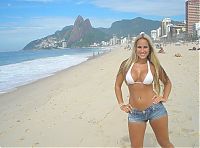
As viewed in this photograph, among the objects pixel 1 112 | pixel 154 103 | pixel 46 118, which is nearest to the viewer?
pixel 154 103

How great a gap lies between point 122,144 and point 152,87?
5.90 feet

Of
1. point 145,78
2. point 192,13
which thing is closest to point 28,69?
point 145,78

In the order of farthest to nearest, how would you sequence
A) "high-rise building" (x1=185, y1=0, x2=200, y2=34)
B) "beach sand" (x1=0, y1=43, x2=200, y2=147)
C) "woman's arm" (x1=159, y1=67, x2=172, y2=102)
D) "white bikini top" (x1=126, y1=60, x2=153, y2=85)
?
"high-rise building" (x1=185, y1=0, x2=200, y2=34)
"beach sand" (x1=0, y1=43, x2=200, y2=147)
"woman's arm" (x1=159, y1=67, x2=172, y2=102)
"white bikini top" (x1=126, y1=60, x2=153, y2=85)

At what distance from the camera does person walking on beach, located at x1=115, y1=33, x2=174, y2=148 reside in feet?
10.3

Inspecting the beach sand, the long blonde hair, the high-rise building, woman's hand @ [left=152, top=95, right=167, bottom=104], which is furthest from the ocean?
the high-rise building

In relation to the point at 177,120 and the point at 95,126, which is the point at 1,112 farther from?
the point at 177,120

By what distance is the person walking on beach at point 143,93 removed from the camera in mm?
3150

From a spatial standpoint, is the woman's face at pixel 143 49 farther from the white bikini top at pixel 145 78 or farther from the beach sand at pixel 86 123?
the beach sand at pixel 86 123

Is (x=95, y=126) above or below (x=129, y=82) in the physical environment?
below

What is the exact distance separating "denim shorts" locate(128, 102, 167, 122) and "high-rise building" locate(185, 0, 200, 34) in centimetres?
12672

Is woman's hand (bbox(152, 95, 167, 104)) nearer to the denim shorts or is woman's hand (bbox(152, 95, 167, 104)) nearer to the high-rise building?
the denim shorts

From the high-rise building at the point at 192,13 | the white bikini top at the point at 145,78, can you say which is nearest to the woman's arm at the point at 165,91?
the white bikini top at the point at 145,78

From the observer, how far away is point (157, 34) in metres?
168

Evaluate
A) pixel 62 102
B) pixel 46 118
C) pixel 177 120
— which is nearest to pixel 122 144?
pixel 177 120
